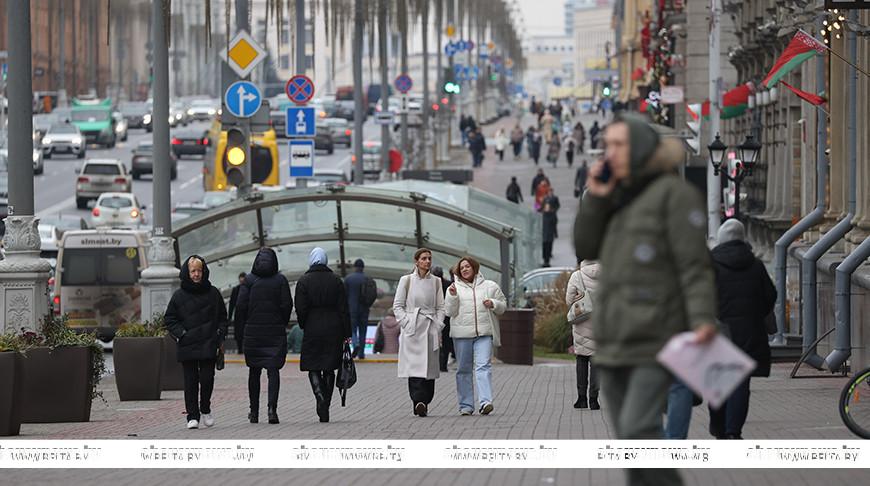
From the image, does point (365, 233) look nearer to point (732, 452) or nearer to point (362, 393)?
point (362, 393)

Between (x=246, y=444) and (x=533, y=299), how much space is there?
20120mm

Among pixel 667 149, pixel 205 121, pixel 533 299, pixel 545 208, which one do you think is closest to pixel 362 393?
pixel 533 299

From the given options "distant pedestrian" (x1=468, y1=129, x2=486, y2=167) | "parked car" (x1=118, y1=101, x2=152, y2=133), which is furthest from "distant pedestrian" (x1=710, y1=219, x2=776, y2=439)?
"parked car" (x1=118, y1=101, x2=152, y2=133)

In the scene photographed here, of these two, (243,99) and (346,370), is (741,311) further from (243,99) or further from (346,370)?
(243,99)

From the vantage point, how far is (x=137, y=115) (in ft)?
371

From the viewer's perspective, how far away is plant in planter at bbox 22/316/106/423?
1700 centimetres

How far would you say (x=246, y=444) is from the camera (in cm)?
1445

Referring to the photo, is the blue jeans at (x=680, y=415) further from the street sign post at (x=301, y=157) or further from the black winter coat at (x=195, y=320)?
the street sign post at (x=301, y=157)

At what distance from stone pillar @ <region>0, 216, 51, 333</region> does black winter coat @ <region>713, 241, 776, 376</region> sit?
8.61m

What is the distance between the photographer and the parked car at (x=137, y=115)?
112 m

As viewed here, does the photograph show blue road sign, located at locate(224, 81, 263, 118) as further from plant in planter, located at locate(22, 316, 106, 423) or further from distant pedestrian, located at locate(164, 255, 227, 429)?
distant pedestrian, located at locate(164, 255, 227, 429)

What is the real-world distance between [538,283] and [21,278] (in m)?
19.2

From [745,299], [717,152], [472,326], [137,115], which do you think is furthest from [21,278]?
[137,115]

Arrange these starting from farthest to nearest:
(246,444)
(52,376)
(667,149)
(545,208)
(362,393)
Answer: (545,208), (362,393), (52,376), (246,444), (667,149)
